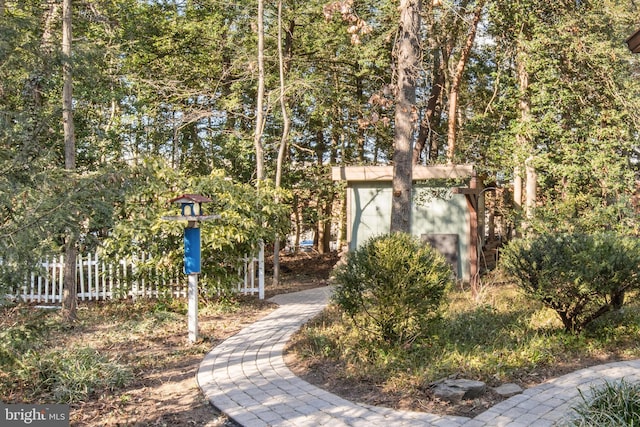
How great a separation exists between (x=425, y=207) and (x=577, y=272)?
6.01 metres

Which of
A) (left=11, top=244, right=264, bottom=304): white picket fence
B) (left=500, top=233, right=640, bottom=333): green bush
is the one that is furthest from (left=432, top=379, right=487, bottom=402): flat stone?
(left=11, top=244, right=264, bottom=304): white picket fence

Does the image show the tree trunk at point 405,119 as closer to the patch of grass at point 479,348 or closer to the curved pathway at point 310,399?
the patch of grass at point 479,348

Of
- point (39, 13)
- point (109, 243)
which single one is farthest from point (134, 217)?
point (39, 13)

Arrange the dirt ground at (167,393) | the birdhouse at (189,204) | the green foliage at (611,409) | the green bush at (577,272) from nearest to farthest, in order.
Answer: the green foliage at (611,409)
the dirt ground at (167,393)
the green bush at (577,272)
the birdhouse at (189,204)

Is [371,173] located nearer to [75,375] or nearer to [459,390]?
[459,390]

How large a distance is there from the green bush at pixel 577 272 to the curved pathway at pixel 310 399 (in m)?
0.83

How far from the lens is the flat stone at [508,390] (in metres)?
4.46

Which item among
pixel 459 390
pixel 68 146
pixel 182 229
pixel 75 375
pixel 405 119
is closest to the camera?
pixel 459 390

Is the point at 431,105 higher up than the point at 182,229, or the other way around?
the point at 431,105

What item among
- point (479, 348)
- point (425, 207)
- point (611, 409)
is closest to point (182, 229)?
point (479, 348)

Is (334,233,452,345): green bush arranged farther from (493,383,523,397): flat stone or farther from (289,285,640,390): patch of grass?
(493,383,523,397): flat stone

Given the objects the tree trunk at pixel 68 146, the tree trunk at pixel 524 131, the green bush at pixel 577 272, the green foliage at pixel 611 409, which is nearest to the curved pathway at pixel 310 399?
the green foliage at pixel 611 409

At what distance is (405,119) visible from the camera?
294 inches

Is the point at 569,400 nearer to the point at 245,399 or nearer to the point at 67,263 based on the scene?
the point at 245,399
